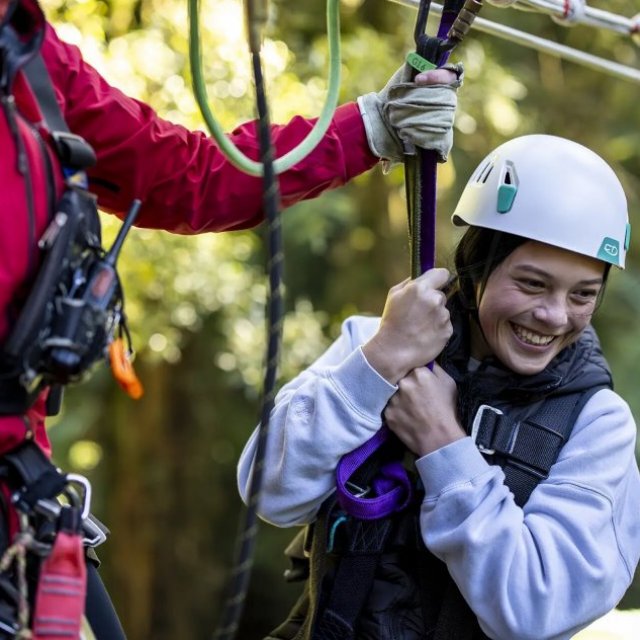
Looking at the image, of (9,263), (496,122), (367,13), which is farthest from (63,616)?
(367,13)

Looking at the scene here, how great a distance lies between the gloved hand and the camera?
2463mm

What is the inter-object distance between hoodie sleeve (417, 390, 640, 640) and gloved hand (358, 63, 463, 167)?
65cm

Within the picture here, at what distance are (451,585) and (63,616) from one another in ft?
3.06

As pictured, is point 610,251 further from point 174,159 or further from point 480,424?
point 174,159

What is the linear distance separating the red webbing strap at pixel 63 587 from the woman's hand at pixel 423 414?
0.83m

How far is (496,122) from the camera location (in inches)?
282

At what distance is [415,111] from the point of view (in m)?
2.49

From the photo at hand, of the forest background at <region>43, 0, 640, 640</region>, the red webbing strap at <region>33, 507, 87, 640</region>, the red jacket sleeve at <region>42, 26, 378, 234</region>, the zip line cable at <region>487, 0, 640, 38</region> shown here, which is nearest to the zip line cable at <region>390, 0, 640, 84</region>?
the zip line cable at <region>487, 0, 640, 38</region>

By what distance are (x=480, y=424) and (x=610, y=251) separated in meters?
0.48

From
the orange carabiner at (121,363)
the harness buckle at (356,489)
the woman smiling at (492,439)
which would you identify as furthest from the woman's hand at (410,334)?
the orange carabiner at (121,363)

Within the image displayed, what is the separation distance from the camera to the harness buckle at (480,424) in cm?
259

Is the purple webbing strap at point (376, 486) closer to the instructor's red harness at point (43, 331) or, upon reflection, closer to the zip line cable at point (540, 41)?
the instructor's red harness at point (43, 331)

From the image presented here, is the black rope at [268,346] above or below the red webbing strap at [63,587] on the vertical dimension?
above

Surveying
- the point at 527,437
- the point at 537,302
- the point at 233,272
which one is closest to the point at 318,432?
the point at 527,437
